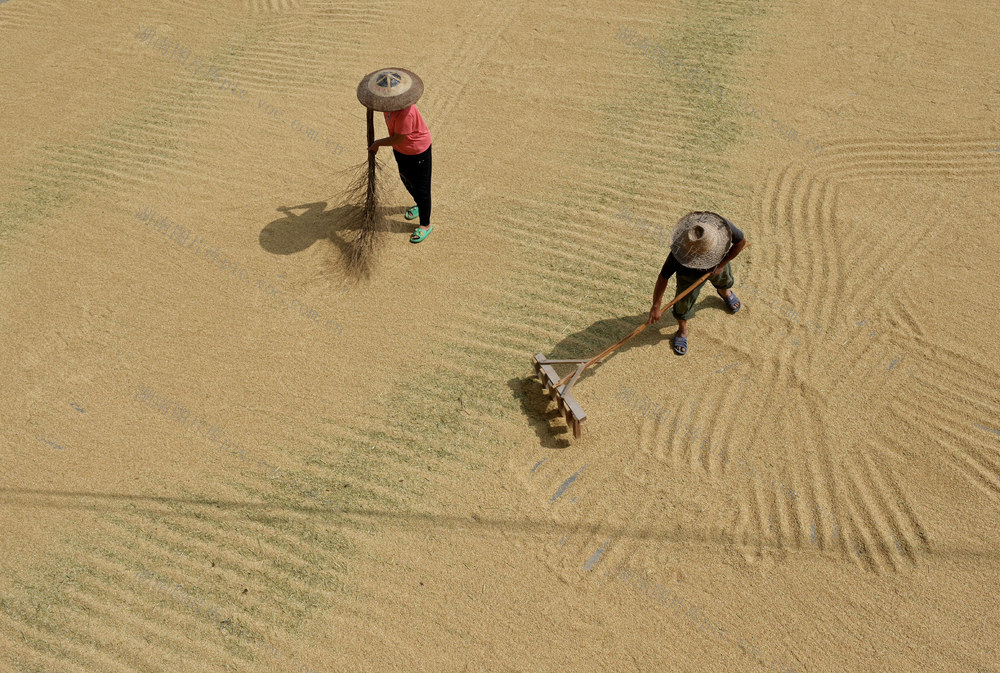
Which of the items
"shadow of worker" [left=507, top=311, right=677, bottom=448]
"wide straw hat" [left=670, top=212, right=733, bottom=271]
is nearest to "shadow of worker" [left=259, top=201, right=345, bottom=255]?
"shadow of worker" [left=507, top=311, right=677, bottom=448]

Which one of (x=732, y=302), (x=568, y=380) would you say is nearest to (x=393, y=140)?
(x=568, y=380)

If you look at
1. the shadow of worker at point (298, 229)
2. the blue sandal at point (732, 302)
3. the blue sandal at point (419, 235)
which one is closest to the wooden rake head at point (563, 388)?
the blue sandal at point (732, 302)

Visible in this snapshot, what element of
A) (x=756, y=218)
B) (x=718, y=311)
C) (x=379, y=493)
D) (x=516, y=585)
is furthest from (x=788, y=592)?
(x=756, y=218)

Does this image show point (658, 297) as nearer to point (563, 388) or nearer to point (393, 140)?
point (563, 388)

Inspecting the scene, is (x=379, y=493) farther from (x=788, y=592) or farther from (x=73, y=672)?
(x=788, y=592)

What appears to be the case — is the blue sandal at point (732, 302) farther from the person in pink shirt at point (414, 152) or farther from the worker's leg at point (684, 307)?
the person in pink shirt at point (414, 152)
